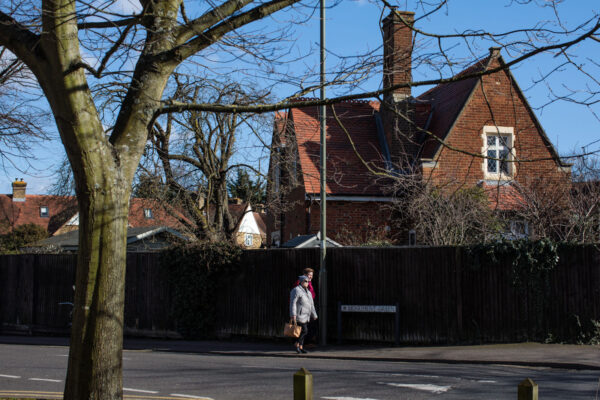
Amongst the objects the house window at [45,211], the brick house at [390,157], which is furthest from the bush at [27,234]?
the brick house at [390,157]

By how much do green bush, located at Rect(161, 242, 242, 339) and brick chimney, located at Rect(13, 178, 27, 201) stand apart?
152ft

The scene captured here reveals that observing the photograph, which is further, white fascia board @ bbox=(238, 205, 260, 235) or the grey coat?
white fascia board @ bbox=(238, 205, 260, 235)

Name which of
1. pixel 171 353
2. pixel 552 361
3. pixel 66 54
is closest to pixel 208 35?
pixel 66 54

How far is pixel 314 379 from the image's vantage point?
10.2 m

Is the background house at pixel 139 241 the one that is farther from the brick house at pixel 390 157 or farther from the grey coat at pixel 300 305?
the grey coat at pixel 300 305

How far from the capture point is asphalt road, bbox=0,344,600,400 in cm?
876

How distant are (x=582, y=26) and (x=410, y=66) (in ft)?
5.78

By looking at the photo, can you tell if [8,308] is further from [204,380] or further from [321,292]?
[204,380]

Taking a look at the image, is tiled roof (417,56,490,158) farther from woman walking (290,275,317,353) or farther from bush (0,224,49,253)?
bush (0,224,49,253)

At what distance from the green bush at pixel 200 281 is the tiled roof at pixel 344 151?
4.86 m

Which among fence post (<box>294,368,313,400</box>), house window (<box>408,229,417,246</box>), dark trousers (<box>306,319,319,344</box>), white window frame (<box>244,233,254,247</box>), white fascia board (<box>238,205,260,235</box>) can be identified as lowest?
dark trousers (<box>306,319,319,344</box>)

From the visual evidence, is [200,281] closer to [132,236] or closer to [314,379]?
[314,379]

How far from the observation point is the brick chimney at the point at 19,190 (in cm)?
5975

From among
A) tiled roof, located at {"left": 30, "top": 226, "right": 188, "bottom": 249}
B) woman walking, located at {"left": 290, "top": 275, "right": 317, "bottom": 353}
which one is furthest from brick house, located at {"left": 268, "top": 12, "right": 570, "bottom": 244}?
woman walking, located at {"left": 290, "top": 275, "right": 317, "bottom": 353}
